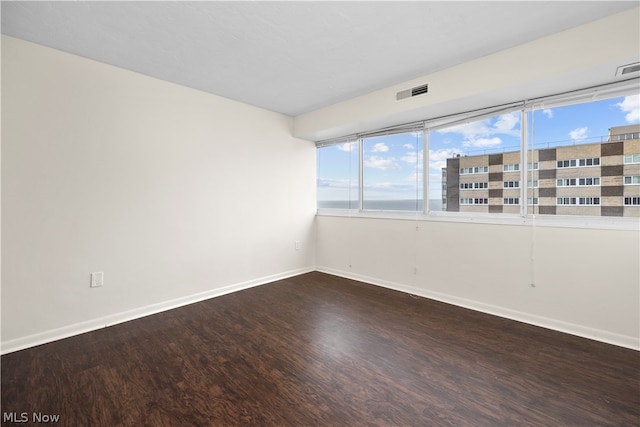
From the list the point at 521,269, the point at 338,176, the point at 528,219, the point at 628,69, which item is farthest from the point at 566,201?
the point at 338,176

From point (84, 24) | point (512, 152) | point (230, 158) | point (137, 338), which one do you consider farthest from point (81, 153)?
point (512, 152)

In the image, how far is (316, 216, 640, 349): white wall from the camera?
238 cm

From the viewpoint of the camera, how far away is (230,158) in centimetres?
368

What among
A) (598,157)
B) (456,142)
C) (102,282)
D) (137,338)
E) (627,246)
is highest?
(456,142)

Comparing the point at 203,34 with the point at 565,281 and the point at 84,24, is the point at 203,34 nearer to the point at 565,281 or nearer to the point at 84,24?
the point at 84,24

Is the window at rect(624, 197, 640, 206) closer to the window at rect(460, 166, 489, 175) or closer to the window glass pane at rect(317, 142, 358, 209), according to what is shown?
the window at rect(460, 166, 489, 175)

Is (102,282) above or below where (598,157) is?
below

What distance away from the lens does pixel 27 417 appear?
61.4 inches

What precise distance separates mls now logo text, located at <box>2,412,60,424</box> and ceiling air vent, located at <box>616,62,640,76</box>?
4.42 metres

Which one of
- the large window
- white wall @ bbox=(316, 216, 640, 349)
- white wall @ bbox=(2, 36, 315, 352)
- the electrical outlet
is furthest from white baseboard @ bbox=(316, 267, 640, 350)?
the electrical outlet

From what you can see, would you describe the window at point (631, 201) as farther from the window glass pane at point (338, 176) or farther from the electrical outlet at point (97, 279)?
the electrical outlet at point (97, 279)

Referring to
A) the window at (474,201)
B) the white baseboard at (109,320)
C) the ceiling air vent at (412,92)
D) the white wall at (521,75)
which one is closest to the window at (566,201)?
the window at (474,201)

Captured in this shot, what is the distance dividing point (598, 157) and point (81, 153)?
4680mm

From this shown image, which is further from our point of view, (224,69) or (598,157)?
(224,69)
